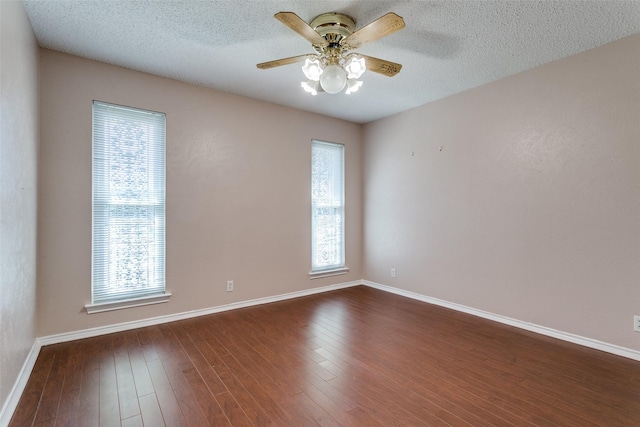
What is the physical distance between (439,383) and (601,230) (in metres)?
1.96

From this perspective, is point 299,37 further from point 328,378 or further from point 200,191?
point 328,378

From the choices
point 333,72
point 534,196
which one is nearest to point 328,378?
point 333,72

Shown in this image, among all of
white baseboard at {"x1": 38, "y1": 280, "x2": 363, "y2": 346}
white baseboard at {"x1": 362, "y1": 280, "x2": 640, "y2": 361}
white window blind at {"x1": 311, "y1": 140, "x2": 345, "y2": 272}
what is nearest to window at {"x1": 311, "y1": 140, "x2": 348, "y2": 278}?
white window blind at {"x1": 311, "y1": 140, "x2": 345, "y2": 272}

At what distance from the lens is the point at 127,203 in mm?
3061

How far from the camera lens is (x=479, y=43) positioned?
8.48 feet

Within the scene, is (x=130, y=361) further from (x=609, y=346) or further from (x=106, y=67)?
(x=609, y=346)

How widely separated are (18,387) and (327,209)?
141 inches

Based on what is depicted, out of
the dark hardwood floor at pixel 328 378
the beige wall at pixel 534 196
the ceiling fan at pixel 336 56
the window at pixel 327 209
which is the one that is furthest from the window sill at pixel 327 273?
the ceiling fan at pixel 336 56

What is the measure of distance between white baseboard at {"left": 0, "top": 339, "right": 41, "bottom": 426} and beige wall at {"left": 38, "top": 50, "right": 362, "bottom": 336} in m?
0.34

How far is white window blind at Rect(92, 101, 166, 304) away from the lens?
2.94 meters

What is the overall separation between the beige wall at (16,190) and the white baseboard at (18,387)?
50 millimetres

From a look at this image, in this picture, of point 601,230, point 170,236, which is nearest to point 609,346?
point 601,230

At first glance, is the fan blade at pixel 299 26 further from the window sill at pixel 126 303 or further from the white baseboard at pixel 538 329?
the white baseboard at pixel 538 329

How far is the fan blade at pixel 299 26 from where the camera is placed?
5.68 ft
